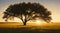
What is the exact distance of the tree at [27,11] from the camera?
55.6 m

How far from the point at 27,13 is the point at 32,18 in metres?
2.90

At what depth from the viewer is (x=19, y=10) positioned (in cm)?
5541

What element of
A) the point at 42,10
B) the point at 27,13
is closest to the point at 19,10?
the point at 27,13

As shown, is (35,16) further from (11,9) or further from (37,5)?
(11,9)

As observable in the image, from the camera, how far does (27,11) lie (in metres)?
56.1

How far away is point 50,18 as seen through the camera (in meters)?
57.8

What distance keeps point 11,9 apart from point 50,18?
11972mm

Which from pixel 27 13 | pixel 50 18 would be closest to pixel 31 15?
pixel 27 13

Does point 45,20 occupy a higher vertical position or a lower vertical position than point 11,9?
lower

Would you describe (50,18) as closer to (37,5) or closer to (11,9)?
(37,5)

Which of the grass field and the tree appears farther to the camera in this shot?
the tree

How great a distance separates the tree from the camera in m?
55.6

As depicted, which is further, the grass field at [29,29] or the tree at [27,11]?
the tree at [27,11]

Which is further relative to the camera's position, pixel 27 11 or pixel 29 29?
pixel 27 11
